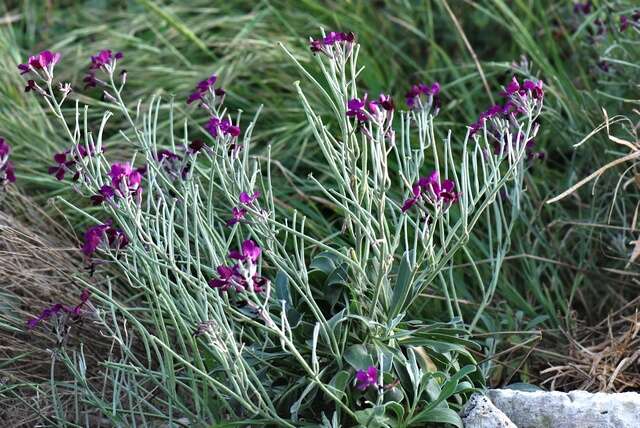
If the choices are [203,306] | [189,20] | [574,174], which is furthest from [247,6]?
[203,306]

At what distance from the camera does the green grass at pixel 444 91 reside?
9.21 feet

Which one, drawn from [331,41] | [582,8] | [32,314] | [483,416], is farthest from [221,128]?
[582,8]

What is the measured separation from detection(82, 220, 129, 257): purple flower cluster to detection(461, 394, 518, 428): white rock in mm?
797

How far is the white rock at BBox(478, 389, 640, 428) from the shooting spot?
2.05 meters

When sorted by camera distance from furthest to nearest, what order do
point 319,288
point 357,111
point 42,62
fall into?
point 319,288 → point 42,62 → point 357,111

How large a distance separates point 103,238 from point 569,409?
A: 104 cm

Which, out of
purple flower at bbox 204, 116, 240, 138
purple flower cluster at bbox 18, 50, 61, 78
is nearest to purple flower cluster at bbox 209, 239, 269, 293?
purple flower at bbox 204, 116, 240, 138

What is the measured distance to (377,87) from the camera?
354 centimetres

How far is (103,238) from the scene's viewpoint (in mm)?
2031

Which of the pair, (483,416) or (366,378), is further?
(483,416)

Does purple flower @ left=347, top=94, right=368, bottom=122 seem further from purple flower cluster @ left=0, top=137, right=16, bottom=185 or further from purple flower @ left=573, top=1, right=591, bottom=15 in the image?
purple flower @ left=573, top=1, right=591, bottom=15

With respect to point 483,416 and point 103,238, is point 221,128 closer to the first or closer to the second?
point 103,238

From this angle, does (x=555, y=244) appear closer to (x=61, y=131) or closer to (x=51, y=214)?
(x=51, y=214)

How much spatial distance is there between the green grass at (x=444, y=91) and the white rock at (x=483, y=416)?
1.01 ft
